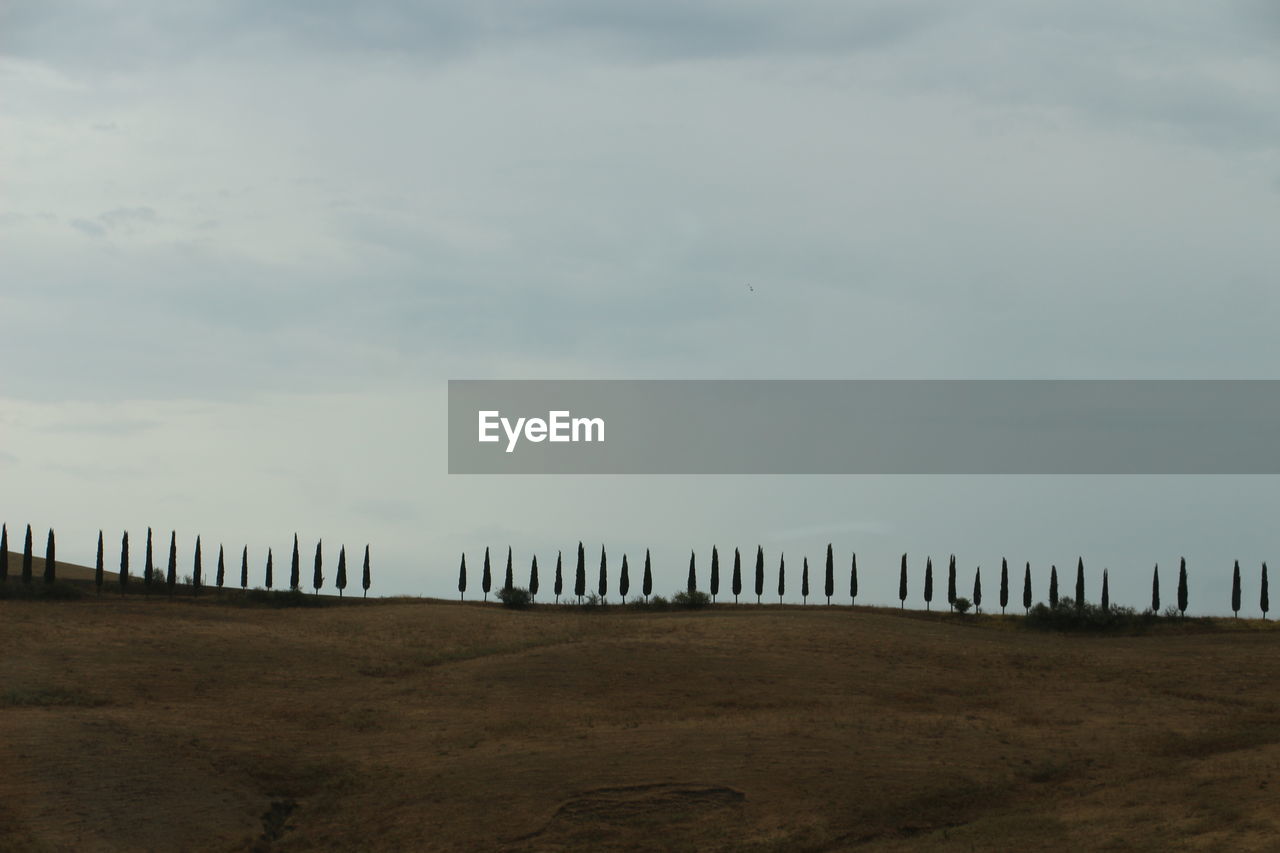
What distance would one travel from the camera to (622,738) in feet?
151

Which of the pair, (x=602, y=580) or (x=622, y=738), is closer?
(x=622, y=738)

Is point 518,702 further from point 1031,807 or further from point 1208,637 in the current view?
point 1208,637

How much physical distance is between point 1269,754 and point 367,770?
97.3 feet

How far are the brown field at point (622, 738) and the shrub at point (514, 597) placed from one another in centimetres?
1891

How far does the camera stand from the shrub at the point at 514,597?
3575 inches

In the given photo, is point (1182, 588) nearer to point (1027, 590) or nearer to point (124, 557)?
point (1027, 590)

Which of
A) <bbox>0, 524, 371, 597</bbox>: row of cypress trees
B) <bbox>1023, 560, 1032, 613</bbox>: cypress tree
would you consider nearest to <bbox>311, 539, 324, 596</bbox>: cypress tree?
<bbox>0, 524, 371, 597</bbox>: row of cypress trees

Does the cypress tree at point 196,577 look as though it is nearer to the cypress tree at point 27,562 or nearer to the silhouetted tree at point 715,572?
the cypress tree at point 27,562

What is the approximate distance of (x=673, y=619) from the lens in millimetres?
77062

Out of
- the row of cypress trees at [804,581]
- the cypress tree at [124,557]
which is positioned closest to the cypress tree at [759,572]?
the row of cypress trees at [804,581]

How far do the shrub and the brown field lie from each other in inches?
745

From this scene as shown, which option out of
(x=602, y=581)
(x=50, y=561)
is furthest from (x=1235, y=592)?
(x=50, y=561)

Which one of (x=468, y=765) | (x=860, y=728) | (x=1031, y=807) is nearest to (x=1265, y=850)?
(x=1031, y=807)

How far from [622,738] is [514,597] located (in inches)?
1829
